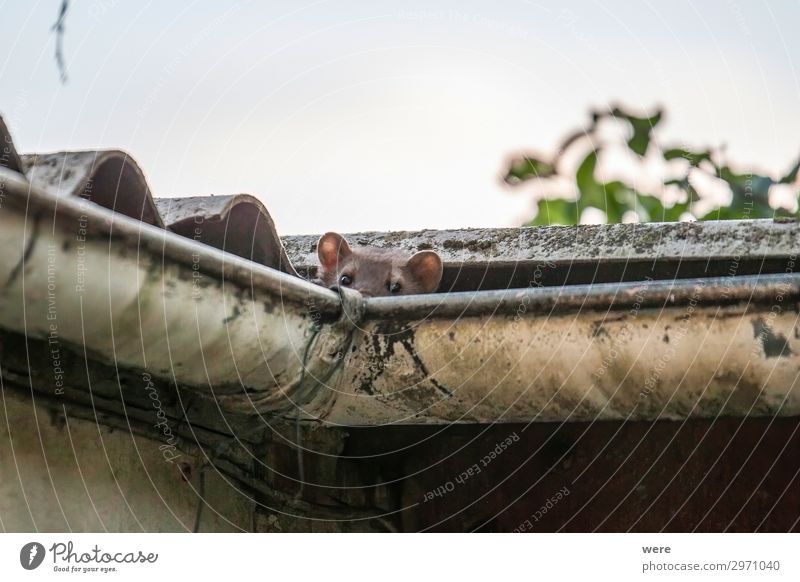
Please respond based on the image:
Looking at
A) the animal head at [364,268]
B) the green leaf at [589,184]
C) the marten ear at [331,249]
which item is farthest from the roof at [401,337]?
the marten ear at [331,249]

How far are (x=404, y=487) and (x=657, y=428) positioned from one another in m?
0.60

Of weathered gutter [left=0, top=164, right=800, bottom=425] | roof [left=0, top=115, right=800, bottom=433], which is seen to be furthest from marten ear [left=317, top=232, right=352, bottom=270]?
weathered gutter [left=0, top=164, right=800, bottom=425]

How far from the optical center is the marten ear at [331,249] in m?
3.86

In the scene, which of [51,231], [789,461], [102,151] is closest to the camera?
[51,231]

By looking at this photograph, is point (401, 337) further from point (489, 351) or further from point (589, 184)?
point (589, 184)

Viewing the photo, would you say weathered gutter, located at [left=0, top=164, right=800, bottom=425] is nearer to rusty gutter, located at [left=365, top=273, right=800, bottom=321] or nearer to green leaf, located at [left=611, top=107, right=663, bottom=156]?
rusty gutter, located at [left=365, top=273, right=800, bottom=321]

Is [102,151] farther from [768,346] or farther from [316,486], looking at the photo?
[768,346]

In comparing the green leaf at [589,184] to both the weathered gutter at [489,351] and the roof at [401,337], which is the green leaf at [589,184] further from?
the weathered gutter at [489,351]

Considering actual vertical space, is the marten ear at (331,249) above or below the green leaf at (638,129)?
below

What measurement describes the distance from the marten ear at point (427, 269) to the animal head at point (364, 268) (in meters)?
0.14

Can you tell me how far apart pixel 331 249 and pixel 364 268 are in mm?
338

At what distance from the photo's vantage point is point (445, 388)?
207cm

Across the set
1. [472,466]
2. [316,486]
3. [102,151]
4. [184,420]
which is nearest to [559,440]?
[472,466]

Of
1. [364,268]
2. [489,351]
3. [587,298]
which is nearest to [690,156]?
[587,298]
